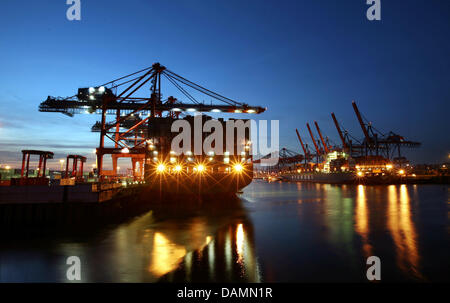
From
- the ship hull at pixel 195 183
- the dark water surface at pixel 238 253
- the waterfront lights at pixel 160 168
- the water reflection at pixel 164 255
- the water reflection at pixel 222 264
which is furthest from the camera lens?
the waterfront lights at pixel 160 168

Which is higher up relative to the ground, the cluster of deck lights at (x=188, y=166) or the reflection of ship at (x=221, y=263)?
the cluster of deck lights at (x=188, y=166)

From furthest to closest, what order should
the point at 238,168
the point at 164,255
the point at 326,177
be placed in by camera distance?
the point at 326,177 → the point at 238,168 → the point at 164,255

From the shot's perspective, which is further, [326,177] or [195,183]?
[326,177]

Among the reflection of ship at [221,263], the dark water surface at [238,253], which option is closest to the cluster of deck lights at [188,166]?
the dark water surface at [238,253]

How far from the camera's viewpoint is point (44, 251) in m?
10.1

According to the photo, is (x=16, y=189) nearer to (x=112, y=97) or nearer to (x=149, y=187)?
(x=149, y=187)

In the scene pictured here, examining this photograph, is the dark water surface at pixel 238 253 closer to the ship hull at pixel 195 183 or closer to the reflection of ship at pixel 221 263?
the reflection of ship at pixel 221 263

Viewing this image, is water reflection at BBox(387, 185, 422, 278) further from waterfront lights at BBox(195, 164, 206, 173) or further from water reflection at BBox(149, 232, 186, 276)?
waterfront lights at BBox(195, 164, 206, 173)

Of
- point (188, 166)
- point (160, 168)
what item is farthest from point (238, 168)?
point (160, 168)

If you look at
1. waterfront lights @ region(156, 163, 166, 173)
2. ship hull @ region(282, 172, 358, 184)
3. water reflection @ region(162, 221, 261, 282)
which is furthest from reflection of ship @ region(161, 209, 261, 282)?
ship hull @ region(282, 172, 358, 184)

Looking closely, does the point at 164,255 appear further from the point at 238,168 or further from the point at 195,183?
the point at 238,168

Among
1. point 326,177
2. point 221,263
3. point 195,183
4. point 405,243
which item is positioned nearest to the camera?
point 221,263

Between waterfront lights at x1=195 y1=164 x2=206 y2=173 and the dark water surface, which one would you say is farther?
waterfront lights at x1=195 y1=164 x2=206 y2=173
